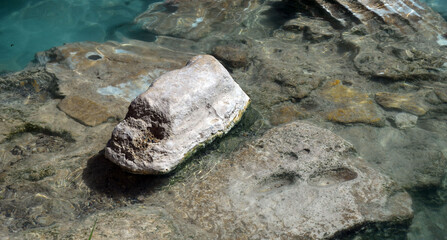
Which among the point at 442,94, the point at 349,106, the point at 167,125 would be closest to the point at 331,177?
the point at 349,106

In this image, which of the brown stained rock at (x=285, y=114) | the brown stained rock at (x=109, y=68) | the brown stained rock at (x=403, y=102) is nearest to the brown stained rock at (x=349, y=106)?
the brown stained rock at (x=403, y=102)

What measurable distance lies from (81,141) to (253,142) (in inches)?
60.3

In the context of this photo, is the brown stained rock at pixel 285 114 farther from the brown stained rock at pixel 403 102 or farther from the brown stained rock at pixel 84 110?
the brown stained rock at pixel 84 110

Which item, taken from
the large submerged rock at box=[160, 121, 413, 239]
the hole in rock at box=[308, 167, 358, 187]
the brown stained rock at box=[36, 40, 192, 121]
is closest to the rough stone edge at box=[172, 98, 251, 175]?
the large submerged rock at box=[160, 121, 413, 239]

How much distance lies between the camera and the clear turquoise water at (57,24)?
→ 6.04m

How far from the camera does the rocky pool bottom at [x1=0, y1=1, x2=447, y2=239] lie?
9.08 ft

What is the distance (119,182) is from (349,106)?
2.32 m

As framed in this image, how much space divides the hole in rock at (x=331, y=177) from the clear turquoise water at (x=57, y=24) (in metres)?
3.48

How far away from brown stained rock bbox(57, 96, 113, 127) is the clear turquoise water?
1.98 m

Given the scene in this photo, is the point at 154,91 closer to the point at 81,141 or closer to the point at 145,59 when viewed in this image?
the point at 81,141

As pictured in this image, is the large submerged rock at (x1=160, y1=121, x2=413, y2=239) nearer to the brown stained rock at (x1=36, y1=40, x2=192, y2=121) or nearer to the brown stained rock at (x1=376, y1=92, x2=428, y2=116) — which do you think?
the brown stained rock at (x1=376, y1=92, x2=428, y2=116)

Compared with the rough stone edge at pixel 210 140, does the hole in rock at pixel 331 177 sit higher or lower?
lower

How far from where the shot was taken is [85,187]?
3082 millimetres

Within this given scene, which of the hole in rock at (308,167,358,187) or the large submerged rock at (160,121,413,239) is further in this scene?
the hole in rock at (308,167,358,187)
